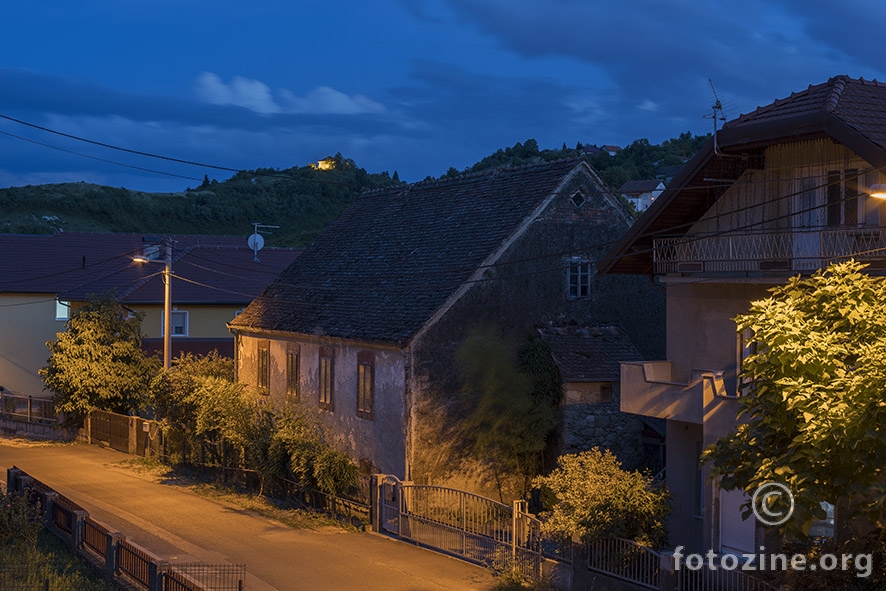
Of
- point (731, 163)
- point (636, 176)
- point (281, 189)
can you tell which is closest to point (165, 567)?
point (731, 163)

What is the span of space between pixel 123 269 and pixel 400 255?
920 inches

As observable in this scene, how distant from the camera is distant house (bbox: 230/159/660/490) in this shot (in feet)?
87.5

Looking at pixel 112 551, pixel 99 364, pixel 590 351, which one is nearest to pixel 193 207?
pixel 99 364

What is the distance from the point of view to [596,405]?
2700 cm

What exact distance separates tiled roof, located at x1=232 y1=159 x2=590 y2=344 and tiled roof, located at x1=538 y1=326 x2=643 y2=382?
3.10 meters

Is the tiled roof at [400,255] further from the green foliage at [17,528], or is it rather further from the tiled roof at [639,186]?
the tiled roof at [639,186]

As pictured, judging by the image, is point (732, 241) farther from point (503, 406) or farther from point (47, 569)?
point (47, 569)

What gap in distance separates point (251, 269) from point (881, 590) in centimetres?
4033

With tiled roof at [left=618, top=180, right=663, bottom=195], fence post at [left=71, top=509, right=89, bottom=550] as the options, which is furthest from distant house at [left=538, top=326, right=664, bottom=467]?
tiled roof at [left=618, top=180, right=663, bottom=195]

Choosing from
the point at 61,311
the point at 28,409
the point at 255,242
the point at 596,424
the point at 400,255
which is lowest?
the point at 28,409

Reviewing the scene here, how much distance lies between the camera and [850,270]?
14.1 m

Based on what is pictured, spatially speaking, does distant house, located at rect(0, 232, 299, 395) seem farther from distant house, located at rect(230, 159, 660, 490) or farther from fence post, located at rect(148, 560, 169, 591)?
fence post, located at rect(148, 560, 169, 591)

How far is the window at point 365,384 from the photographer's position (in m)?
28.0

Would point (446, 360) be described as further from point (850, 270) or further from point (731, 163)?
point (850, 270)
